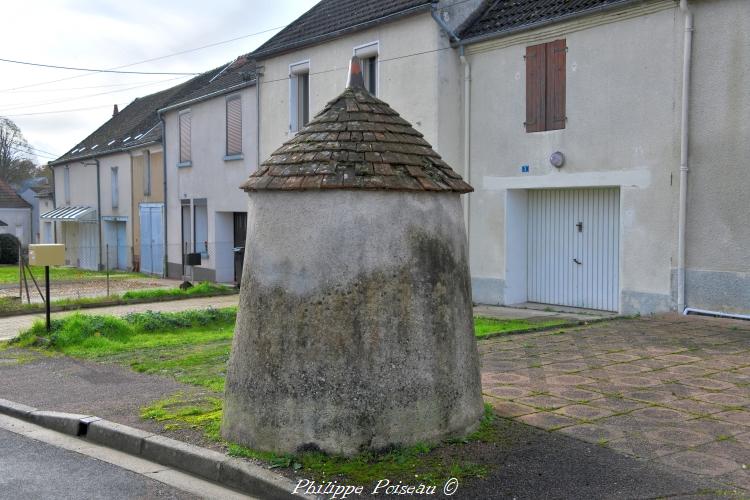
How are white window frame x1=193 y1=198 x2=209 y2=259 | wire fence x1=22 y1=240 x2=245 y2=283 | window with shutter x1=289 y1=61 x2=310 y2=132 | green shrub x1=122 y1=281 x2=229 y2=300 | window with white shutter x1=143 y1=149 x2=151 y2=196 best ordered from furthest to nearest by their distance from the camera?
window with white shutter x1=143 y1=149 x2=151 y2=196 < white window frame x1=193 y1=198 x2=209 y2=259 < wire fence x1=22 y1=240 x2=245 y2=283 < window with shutter x1=289 y1=61 x2=310 y2=132 < green shrub x1=122 y1=281 x2=229 y2=300

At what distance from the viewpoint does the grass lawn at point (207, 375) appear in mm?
5207

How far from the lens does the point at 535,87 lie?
14.0m

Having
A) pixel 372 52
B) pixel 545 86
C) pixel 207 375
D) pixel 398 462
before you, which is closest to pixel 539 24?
pixel 545 86

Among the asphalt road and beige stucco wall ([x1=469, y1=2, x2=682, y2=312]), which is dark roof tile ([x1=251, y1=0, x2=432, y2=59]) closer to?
beige stucco wall ([x1=469, y1=2, x2=682, y2=312])

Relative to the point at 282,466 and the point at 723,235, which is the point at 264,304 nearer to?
the point at 282,466

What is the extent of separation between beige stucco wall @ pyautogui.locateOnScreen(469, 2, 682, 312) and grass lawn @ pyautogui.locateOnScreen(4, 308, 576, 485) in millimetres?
2302

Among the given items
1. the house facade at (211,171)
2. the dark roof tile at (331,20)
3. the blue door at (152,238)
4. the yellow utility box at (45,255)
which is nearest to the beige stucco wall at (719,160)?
the dark roof tile at (331,20)

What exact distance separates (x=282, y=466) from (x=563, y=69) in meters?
10.3

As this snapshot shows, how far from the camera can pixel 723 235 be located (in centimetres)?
1123

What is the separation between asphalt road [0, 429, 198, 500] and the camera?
17.6ft

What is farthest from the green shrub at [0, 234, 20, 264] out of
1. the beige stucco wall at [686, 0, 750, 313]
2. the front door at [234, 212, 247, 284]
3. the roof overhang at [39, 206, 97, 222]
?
the beige stucco wall at [686, 0, 750, 313]

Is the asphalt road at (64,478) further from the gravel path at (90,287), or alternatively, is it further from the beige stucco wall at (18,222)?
the beige stucco wall at (18,222)

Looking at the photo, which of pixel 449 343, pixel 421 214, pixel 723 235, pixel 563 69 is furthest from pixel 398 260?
pixel 563 69

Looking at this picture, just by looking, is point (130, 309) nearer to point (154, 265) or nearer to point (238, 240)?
Answer: point (238, 240)
